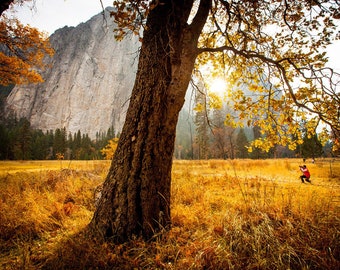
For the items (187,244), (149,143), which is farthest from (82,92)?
(187,244)

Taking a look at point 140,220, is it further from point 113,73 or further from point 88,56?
point 88,56

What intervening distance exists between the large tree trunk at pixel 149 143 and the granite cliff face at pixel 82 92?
114934 millimetres

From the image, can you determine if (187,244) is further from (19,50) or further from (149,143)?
(19,50)

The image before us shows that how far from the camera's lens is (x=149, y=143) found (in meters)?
2.22

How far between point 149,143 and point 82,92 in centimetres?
13166

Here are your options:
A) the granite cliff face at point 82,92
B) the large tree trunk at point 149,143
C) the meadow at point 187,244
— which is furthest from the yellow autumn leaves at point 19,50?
the granite cliff face at point 82,92

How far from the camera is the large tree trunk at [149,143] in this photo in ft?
7.04

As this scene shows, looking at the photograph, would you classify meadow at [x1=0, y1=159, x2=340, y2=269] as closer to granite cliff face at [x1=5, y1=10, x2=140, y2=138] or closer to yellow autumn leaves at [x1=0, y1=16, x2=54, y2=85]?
yellow autumn leaves at [x1=0, y1=16, x2=54, y2=85]

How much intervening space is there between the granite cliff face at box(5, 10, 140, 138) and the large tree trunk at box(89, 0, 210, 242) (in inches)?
4525

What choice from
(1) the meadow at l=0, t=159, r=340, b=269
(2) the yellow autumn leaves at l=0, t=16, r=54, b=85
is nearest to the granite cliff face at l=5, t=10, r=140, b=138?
(2) the yellow autumn leaves at l=0, t=16, r=54, b=85

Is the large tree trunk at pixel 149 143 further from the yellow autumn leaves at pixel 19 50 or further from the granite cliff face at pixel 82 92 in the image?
the granite cliff face at pixel 82 92

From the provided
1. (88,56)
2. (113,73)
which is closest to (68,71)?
(88,56)

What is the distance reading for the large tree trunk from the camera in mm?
2146

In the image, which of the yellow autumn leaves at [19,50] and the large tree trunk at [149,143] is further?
the yellow autumn leaves at [19,50]
